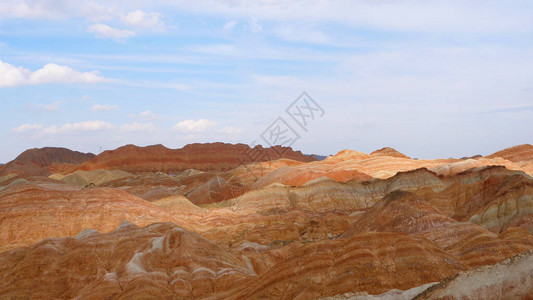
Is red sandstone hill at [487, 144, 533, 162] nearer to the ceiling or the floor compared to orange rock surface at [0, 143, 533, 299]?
nearer to the ceiling

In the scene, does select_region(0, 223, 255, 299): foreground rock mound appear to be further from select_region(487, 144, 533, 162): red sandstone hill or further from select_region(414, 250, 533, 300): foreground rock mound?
select_region(487, 144, 533, 162): red sandstone hill

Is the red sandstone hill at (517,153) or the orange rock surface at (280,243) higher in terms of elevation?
the red sandstone hill at (517,153)

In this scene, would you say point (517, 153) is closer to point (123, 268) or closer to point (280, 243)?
point (280, 243)

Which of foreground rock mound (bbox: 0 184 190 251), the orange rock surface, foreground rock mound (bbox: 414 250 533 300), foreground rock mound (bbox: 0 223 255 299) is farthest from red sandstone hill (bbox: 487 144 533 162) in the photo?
foreground rock mound (bbox: 414 250 533 300)

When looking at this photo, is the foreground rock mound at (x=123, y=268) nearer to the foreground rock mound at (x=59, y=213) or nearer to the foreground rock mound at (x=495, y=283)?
the foreground rock mound at (x=59, y=213)

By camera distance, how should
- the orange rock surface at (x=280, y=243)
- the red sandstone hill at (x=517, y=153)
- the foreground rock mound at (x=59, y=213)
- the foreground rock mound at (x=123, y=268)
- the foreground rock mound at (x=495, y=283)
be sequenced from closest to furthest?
the foreground rock mound at (x=495, y=283) → the orange rock surface at (x=280, y=243) → the foreground rock mound at (x=123, y=268) → the foreground rock mound at (x=59, y=213) → the red sandstone hill at (x=517, y=153)

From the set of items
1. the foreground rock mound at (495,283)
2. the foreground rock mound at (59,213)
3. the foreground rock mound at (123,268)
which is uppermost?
the foreground rock mound at (59,213)

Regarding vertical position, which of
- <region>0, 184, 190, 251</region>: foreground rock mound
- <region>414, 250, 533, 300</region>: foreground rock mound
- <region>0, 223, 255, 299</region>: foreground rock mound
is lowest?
<region>0, 223, 255, 299</region>: foreground rock mound

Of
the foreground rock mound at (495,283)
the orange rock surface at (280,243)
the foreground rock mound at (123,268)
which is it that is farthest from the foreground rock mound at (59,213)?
the foreground rock mound at (495,283)

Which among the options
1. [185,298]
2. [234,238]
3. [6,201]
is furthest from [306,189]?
[185,298]

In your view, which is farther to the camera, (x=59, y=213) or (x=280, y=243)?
(x=59, y=213)

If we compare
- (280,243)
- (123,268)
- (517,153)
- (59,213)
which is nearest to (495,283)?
(123,268)

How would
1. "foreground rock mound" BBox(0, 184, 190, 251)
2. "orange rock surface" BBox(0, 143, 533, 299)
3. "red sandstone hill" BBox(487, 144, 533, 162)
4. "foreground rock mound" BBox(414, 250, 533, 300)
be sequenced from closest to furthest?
"foreground rock mound" BBox(414, 250, 533, 300) < "orange rock surface" BBox(0, 143, 533, 299) < "foreground rock mound" BBox(0, 184, 190, 251) < "red sandstone hill" BBox(487, 144, 533, 162)

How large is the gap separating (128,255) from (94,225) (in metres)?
16.7
